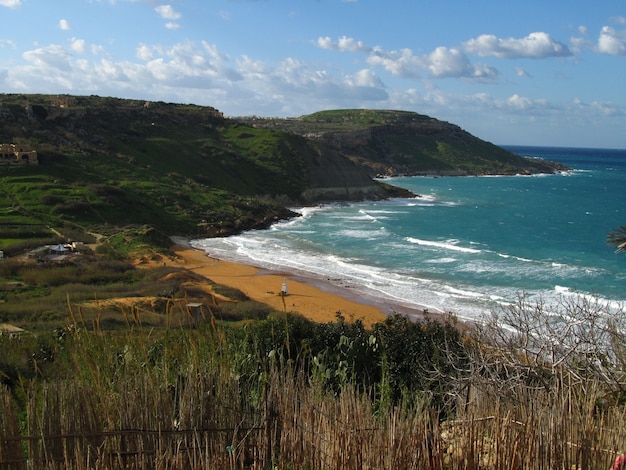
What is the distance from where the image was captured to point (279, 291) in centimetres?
3159

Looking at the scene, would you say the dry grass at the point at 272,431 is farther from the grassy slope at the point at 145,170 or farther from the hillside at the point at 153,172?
the grassy slope at the point at 145,170

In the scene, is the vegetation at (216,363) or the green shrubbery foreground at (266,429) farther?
the vegetation at (216,363)

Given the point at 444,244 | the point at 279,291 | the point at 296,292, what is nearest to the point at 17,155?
the point at 279,291

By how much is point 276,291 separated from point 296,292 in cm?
106

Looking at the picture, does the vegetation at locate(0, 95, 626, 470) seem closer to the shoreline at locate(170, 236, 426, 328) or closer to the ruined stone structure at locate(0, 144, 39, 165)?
the ruined stone structure at locate(0, 144, 39, 165)

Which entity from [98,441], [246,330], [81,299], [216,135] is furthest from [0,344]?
[216,135]

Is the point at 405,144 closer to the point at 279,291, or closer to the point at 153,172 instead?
the point at 153,172

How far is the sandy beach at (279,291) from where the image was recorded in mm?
27906

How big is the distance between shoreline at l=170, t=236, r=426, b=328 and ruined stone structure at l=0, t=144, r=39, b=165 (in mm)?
20433

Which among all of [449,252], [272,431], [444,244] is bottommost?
[449,252]

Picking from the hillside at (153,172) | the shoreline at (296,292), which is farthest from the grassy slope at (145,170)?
the shoreline at (296,292)

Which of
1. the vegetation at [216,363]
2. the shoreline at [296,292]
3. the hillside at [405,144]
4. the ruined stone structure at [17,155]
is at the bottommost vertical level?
the shoreline at [296,292]

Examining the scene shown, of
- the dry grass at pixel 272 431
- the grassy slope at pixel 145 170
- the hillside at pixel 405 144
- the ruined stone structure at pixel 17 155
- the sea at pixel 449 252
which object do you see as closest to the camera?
the dry grass at pixel 272 431

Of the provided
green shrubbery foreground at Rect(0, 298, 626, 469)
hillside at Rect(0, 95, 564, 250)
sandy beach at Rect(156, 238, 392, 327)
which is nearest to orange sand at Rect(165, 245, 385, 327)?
sandy beach at Rect(156, 238, 392, 327)
